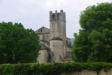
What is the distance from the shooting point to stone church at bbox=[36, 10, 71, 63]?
86.9 meters

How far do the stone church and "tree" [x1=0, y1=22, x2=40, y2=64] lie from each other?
19967 millimetres

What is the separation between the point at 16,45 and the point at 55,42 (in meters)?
32.2

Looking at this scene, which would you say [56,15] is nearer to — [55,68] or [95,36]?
[95,36]

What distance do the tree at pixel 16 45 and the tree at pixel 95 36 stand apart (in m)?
13.9

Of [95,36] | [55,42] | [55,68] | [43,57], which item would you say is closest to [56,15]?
[55,42]

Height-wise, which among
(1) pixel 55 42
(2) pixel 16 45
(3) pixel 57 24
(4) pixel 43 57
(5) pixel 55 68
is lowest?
(4) pixel 43 57

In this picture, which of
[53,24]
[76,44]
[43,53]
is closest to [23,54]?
[76,44]

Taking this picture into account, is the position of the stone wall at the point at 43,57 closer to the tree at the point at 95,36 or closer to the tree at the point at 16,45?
the tree at the point at 16,45

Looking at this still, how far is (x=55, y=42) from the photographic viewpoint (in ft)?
284

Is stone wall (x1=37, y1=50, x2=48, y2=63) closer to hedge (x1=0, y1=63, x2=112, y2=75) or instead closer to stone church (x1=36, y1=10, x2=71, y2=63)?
stone church (x1=36, y1=10, x2=71, y2=63)

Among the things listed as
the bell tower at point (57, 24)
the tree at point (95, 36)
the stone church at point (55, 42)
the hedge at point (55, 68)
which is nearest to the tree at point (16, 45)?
the tree at point (95, 36)

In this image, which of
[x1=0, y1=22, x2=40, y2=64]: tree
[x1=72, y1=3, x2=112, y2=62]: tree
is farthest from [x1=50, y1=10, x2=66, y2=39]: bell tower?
[x1=72, y1=3, x2=112, y2=62]: tree

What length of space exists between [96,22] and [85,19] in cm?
209

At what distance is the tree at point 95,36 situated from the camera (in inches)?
1638
